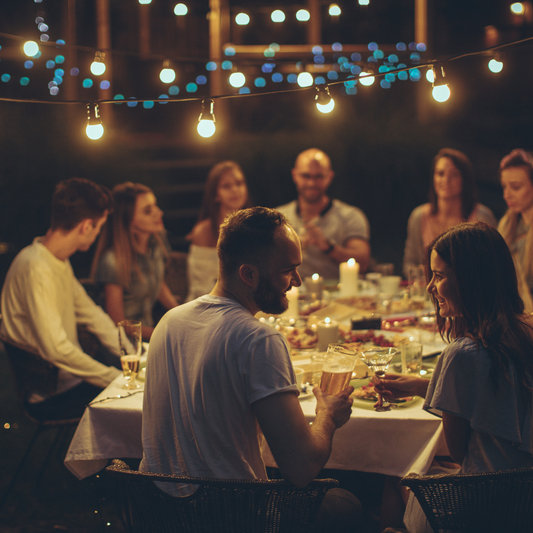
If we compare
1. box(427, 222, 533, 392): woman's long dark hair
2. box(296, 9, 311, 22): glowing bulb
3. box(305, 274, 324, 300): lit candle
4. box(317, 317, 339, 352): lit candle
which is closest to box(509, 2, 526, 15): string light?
box(296, 9, 311, 22): glowing bulb

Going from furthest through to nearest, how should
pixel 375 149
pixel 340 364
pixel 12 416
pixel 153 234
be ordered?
pixel 375 149, pixel 12 416, pixel 153 234, pixel 340 364

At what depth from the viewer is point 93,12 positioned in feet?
24.2

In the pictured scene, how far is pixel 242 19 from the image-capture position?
25.4 feet

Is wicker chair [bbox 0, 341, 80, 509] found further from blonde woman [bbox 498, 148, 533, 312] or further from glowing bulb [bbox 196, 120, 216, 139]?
blonde woman [bbox 498, 148, 533, 312]

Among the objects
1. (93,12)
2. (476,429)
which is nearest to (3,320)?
A: (476,429)

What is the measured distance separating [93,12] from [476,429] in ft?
24.7

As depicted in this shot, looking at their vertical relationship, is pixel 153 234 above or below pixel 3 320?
above

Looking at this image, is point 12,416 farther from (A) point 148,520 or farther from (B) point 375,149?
(B) point 375,149

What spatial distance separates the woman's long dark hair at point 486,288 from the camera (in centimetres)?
141

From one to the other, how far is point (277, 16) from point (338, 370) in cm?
726

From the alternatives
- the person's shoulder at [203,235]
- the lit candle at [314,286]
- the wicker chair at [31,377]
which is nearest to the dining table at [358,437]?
the wicker chair at [31,377]

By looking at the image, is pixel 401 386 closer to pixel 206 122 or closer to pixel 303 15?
pixel 206 122

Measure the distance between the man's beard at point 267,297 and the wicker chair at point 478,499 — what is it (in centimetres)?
48

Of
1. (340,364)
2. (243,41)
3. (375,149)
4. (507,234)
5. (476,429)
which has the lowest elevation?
(476,429)
